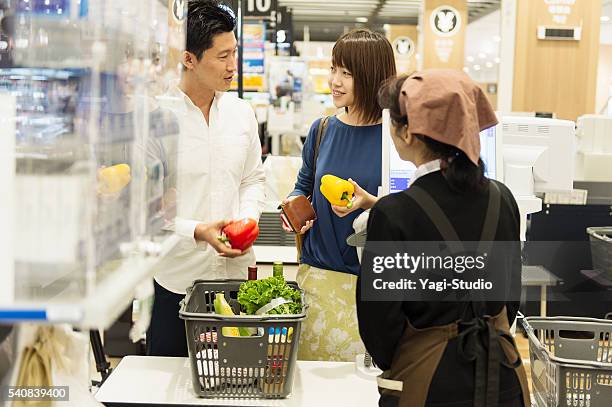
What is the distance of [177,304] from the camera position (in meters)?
2.69

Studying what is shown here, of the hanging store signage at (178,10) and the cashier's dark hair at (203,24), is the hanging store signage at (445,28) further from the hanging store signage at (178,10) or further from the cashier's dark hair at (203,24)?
the hanging store signage at (178,10)

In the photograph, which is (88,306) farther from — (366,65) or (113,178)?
(366,65)

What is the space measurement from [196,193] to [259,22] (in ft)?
23.4

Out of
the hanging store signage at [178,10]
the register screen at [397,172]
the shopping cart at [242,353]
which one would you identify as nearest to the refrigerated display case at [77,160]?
the hanging store signage at [178,10]

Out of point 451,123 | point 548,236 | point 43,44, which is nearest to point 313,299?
point 451,123

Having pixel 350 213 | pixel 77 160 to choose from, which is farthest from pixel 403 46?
pixel 77 160

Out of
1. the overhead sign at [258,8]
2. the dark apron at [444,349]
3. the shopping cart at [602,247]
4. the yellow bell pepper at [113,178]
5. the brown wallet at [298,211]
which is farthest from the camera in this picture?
the overhead sign at [258,8]

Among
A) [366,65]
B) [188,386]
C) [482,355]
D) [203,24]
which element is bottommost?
[188,386]

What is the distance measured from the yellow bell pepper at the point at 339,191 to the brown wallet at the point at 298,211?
0.75ft

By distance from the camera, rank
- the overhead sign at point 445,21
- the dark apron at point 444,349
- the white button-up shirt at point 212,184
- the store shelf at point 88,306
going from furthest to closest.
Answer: the overhead sign at point 445,21, the white button-up shirt at point 212,184, the dark apron at point 444,349, the store shelf at point 88,306

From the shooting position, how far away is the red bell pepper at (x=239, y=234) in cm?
216

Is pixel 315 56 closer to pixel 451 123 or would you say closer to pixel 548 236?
pixel 548 236

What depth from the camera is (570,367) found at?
2209mm

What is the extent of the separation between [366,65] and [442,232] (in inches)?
45.2
